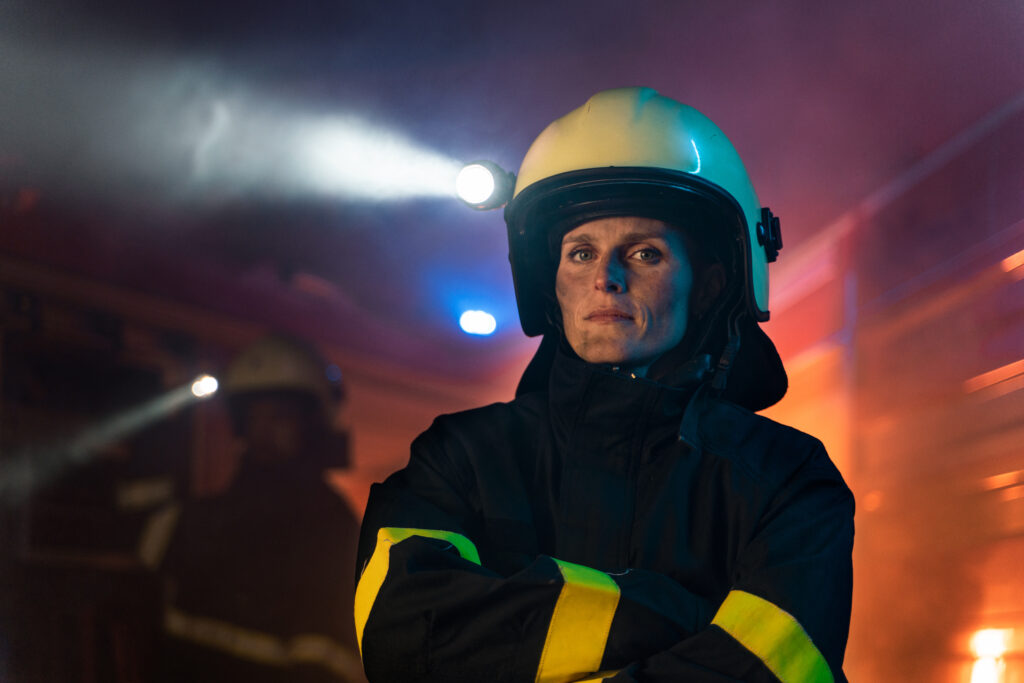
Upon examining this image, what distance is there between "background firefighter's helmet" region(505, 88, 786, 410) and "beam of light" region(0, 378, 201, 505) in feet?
4.65

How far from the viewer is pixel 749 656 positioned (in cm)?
126

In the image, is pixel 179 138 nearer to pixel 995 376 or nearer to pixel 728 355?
pixel 728 355

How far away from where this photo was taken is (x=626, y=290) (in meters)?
1.75

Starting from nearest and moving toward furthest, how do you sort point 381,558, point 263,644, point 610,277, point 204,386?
point 381,558, point 610,277, point 263,644, point 204,386

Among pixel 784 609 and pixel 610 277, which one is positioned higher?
pixel 610 277

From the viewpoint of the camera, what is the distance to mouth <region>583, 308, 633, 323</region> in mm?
1729

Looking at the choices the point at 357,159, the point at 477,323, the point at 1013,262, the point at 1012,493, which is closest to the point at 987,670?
the point at 1012,493

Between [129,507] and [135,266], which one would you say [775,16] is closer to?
[135,266]

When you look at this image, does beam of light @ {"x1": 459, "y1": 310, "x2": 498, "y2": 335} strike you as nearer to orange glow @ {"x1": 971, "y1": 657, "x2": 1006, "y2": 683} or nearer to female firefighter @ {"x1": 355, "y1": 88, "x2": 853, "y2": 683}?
female firefighter @ {"x1": 355, "y1": 88, "x2": 853, "y2": 683}

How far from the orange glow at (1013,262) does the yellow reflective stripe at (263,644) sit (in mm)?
2252

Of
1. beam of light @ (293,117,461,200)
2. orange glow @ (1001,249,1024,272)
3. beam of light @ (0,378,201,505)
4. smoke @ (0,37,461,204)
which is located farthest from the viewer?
beam of light @ (293,117,461,200)

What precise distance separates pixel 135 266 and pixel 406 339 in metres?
0.91

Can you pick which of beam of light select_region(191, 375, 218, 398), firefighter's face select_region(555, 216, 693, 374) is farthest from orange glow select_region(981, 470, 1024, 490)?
beam of light select_region(191, 375, 218, 398)

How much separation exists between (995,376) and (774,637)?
144 centimetres
